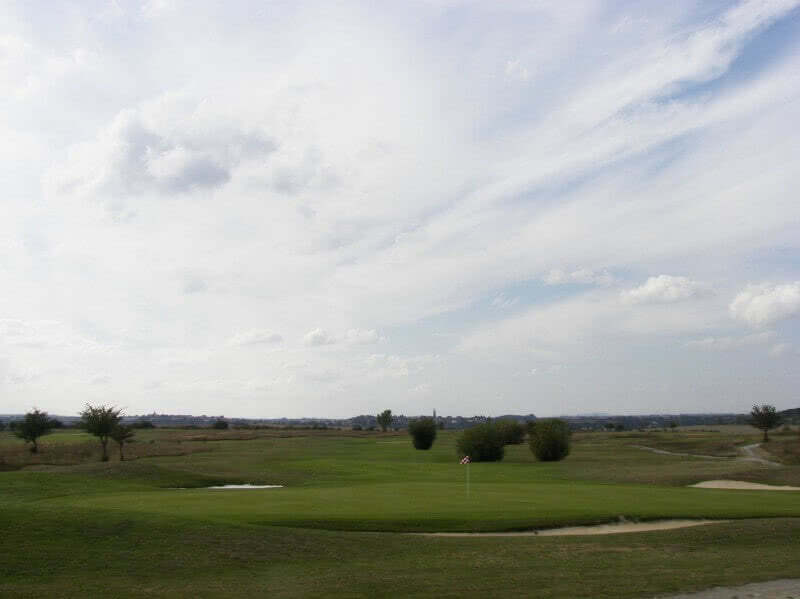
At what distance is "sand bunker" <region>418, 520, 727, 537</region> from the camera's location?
24062 millimetres

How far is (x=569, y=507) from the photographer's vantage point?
28.7 meters

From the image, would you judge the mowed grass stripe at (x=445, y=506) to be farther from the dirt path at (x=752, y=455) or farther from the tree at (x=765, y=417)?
the tree at (x=765, y=417)

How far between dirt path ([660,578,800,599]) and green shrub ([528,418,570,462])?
171ft

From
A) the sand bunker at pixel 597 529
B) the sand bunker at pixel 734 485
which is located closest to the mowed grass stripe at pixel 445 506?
the sand bunker at pixel 597 529

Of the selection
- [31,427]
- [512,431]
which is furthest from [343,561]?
[512,431]

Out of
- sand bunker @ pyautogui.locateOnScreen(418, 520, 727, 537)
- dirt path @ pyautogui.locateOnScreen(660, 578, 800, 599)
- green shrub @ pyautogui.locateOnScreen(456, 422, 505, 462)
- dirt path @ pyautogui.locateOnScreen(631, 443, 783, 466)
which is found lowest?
dirt path @ pyautogui.locateOnScreen(631, 443, 783, 466)

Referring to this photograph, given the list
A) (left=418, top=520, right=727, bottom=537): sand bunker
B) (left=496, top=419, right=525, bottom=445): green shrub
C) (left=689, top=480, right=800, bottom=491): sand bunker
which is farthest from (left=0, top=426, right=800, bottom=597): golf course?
(left=496, top=419, right=525, bottom=445): green shrub

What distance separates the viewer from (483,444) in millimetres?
68875

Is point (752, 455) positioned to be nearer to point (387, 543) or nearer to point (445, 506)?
point (445, 506)

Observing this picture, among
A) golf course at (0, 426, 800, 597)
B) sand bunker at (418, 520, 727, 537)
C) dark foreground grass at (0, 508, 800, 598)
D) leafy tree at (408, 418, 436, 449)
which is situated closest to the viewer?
dark foreground grass at (0, 508, 800, 598)

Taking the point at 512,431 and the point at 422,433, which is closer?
the point at 422,433

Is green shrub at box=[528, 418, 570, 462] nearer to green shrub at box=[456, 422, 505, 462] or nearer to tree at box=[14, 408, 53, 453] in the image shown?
green shrub at box=[456, 422, 505, 462]

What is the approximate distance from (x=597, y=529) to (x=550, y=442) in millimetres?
42341

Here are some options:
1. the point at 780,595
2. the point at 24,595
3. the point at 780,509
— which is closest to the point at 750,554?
the point at 780,595
